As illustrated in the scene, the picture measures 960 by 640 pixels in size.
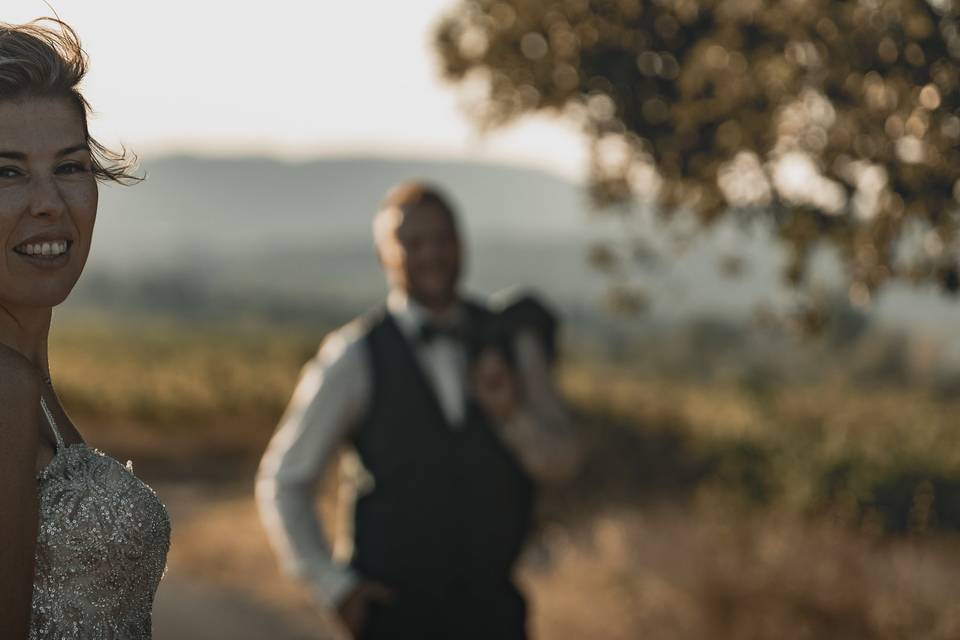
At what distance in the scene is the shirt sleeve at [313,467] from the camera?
16.2ft

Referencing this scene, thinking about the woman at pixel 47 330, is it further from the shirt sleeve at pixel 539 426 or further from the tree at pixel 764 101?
the tree at pixel 764 101

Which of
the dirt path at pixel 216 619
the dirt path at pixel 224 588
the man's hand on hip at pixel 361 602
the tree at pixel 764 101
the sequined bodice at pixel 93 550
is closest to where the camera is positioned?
the sequined bodice at pixel 93 550

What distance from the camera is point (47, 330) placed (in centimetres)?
266

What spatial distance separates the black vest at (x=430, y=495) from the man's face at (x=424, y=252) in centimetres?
29

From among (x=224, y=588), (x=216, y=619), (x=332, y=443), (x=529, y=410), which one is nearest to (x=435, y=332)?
(x=529, y=410)

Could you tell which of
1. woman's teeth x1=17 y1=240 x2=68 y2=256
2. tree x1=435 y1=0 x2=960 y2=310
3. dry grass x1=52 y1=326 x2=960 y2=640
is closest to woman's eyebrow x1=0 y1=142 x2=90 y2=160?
woman's teeth x1=17 y1=240 x2=68 y2=256

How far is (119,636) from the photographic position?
2.61 meters

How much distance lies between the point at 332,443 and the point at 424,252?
71 cm

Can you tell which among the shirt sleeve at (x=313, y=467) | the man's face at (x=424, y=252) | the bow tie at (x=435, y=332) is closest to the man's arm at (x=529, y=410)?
the bow tie at (x=435, y=332)

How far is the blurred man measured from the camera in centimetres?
497

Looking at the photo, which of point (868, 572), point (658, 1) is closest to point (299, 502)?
point (658, 1)

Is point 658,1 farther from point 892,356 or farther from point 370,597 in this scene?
point 892,356

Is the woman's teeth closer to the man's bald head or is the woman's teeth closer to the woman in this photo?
the woman

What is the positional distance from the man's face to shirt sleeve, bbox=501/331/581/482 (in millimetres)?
339
